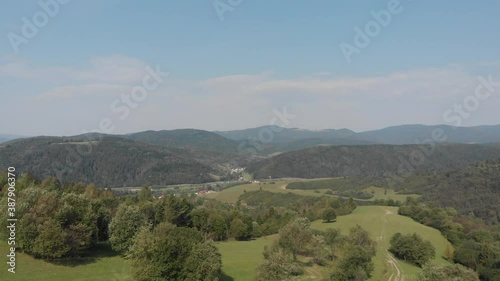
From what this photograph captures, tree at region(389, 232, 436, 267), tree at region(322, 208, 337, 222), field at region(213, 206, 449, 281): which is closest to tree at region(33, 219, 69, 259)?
field at region(213, 206, 449, 281)

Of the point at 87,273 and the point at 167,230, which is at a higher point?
the point at 167,230

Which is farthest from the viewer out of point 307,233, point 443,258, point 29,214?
point 443,258

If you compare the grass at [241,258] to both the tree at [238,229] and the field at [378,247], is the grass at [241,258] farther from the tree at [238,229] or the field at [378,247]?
the tree at [238,229]

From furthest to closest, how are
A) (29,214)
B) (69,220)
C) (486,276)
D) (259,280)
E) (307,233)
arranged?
(486,276) < (307,233) < (69,220) < (29,214) < (259,280)

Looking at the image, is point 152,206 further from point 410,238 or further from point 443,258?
point 443,258

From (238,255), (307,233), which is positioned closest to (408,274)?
(307,233)

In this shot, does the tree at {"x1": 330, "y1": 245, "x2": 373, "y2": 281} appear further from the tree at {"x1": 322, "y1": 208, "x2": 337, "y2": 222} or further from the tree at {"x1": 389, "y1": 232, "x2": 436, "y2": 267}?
the tree at {"x1": 322, "y1": 208, "x2": 337, "y2": 222}

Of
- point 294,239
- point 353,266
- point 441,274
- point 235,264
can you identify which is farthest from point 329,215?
point 441,274
